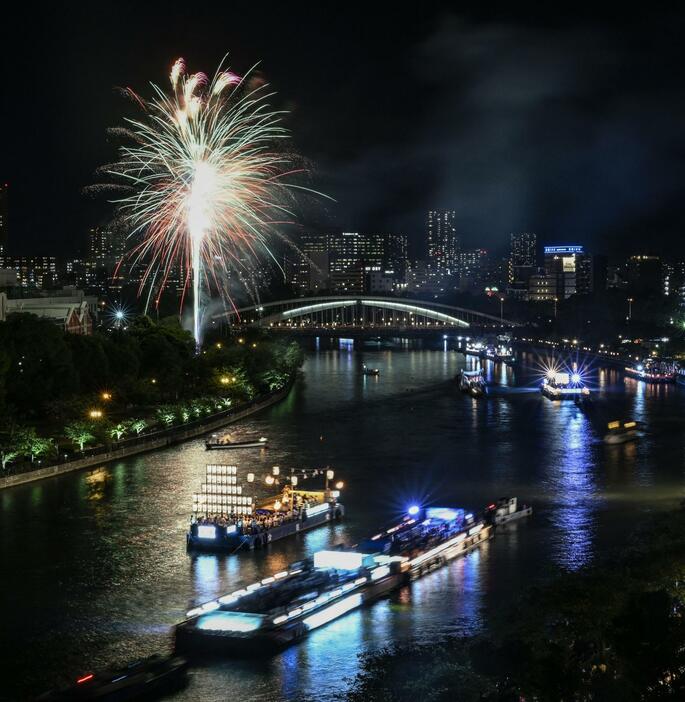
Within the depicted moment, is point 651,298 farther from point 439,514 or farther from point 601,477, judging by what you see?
point 439,514

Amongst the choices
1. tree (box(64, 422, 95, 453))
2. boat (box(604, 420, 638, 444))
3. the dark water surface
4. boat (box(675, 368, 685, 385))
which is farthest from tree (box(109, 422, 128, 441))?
boat (box(675, 368, 685, 385))

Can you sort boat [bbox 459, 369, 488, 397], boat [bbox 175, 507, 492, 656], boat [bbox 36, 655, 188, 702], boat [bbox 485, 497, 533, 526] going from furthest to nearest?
1. boat [bbox 459, 369, 488, 397]
2. boat [bbox 485, 497, 533, 526]
3. boat [bbox 175, 507, 492, 656]
4. boat [bbox 36, 655, 188, 702]

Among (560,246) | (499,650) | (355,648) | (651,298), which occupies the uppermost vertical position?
(560,246)

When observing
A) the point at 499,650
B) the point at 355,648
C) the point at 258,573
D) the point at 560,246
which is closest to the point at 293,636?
the point at 355,648

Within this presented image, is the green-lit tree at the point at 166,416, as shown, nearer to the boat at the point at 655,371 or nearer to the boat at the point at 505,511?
the boat at the point at 505,511

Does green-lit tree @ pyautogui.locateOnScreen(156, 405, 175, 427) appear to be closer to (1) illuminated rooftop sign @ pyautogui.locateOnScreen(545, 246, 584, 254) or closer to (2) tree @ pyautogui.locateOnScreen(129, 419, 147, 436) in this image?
(2) tree @ pyautogui.locateOnScreen(129, 419, 147, 436)

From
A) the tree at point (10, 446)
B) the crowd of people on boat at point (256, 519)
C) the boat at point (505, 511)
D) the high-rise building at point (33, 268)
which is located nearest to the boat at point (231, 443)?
the tree at point (10, 446)

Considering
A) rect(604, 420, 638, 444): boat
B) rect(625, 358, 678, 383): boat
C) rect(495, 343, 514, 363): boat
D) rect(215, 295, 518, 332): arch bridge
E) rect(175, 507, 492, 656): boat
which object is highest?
rect(215, 295, 518, 332): arch bridge
